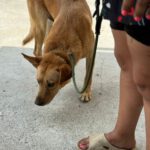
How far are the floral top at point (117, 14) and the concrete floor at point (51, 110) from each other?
845 mm

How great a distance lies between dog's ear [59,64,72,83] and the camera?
1.85 m

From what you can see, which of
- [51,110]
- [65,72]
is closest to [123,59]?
[65,72]

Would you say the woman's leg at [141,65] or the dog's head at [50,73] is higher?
the woman's leg at [141,65]

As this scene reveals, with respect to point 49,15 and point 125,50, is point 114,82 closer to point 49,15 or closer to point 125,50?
point 49,15

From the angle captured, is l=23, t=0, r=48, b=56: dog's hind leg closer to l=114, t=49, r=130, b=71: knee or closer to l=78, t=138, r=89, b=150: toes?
l=78, t=138, r=89, b=150: toes

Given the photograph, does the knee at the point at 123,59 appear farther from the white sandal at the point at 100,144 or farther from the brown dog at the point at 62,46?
the brown dog at the point at 62,46

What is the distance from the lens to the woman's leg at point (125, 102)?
4.30ft

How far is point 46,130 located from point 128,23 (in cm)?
107

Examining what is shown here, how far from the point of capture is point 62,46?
1.99 meters

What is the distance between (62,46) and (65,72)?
196 mm

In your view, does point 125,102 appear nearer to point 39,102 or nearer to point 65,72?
point 65,72

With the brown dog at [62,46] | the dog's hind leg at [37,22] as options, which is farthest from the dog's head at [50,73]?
the dog's hind leg at [37,22]

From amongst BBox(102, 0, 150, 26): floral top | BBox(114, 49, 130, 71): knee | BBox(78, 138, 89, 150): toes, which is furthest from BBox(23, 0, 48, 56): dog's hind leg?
BBox(102, 0, 150, 26): floral top

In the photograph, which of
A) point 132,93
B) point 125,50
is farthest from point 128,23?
point 132,93
